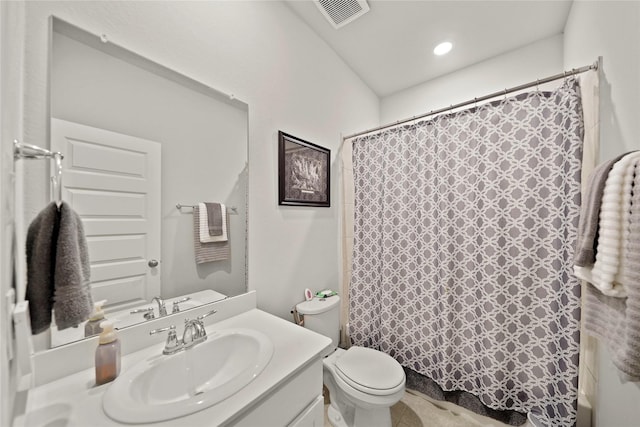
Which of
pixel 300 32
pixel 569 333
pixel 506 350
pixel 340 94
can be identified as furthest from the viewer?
pixel 340 94

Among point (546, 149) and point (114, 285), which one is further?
point (546, 149)

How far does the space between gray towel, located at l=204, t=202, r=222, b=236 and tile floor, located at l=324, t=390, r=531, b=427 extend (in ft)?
4.25

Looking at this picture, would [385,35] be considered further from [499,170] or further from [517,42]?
[499,170]

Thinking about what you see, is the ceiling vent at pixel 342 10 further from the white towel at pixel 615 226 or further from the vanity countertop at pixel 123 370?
the vanity countertop at pixel 123 370

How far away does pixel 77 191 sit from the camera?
79 centimetres

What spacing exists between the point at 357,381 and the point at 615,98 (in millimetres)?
1689

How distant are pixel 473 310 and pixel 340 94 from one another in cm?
189

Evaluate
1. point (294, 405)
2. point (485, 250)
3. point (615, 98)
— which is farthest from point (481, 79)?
point (294, 405)

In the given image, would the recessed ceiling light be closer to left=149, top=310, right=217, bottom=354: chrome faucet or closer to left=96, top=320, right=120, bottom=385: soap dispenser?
left=149, top=310, right=217, bottom=354: chrome faucet

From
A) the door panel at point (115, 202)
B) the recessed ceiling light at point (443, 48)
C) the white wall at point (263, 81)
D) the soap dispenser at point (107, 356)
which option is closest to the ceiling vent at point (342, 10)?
the white wall at point (263, 81)

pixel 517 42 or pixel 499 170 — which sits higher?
pixel 517 42

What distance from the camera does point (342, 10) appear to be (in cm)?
156

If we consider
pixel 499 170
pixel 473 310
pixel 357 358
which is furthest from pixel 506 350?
pixel 499 170

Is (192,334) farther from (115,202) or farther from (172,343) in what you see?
(115,202)
